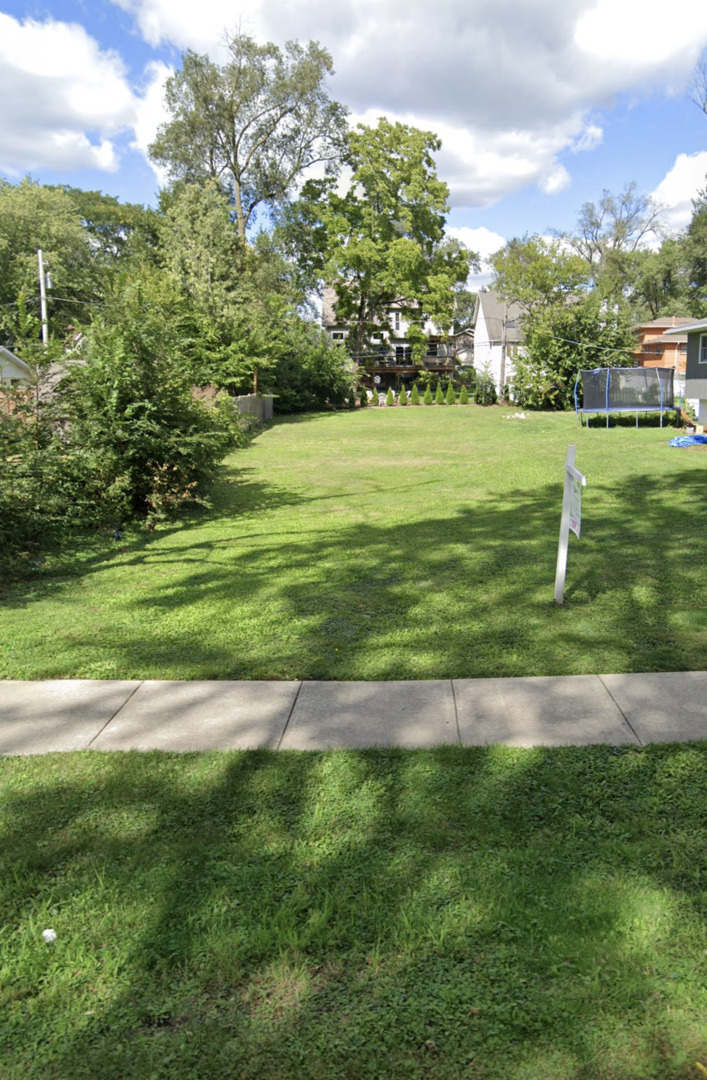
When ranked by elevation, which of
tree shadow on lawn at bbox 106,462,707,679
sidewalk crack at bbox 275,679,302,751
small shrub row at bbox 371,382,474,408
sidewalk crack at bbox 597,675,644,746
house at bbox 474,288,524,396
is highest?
house at bbox 474,288,524,396

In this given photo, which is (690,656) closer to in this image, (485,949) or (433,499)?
(485,949)

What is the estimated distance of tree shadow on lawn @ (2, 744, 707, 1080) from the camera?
210 centimetres

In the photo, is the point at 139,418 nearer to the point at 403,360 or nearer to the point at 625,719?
the point at 625,719

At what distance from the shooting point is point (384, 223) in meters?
43.3

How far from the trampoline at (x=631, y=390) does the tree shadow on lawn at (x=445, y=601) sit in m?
19.5

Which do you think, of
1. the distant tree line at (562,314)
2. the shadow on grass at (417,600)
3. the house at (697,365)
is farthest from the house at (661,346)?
the shadow on grass at (417,600)

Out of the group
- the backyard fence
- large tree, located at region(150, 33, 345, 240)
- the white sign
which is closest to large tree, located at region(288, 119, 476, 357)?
large tree, located at region(150, 33, 345, 240)

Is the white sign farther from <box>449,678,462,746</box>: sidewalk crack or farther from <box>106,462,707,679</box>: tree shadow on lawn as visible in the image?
<box>449,678,462,746</box>: sidewalk crack

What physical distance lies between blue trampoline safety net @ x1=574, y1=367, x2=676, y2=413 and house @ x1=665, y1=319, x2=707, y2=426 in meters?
2.55

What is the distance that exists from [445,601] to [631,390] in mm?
24357

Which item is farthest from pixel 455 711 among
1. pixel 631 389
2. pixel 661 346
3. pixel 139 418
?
pixel 661 346

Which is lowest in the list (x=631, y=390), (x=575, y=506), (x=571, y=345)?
(x=575, y=506)

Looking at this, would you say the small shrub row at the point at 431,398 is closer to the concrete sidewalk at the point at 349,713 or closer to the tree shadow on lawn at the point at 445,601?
the tree shadow on lawn at the point at 445,601

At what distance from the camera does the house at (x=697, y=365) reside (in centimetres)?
2344
